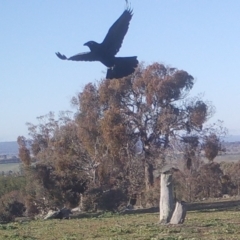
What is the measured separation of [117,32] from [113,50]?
26 centimetres

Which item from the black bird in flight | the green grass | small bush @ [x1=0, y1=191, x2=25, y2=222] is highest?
the black bird in flight

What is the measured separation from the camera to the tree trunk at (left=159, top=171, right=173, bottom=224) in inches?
759

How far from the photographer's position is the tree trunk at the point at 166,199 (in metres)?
19.3

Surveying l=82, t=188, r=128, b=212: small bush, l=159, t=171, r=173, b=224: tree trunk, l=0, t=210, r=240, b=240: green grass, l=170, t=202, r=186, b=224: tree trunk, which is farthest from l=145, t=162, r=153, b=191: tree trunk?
l=170, t=202, r=186, b=224: tree trunk

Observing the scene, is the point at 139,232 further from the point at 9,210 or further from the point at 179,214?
the point at 9,210

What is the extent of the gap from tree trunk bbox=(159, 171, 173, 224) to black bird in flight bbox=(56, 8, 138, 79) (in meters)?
13.2

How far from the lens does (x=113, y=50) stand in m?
6.34

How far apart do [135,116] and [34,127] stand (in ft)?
33.6

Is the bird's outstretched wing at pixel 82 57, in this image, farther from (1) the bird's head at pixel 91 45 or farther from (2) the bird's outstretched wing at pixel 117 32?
(2) the bird's outstretched wing at pixel 117 32

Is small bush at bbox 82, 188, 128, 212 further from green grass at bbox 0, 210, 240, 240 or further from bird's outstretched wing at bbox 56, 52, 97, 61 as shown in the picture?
bird's outstretched wing at bbox 56, 52, 97, 61

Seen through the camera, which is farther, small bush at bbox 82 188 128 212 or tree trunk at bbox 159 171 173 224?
→ small bush at bbox 82 188 128 212

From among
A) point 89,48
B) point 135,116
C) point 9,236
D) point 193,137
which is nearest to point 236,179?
point 193,137

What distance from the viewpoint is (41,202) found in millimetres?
33781

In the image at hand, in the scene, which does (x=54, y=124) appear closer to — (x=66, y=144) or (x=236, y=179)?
(x=66, y=144)
